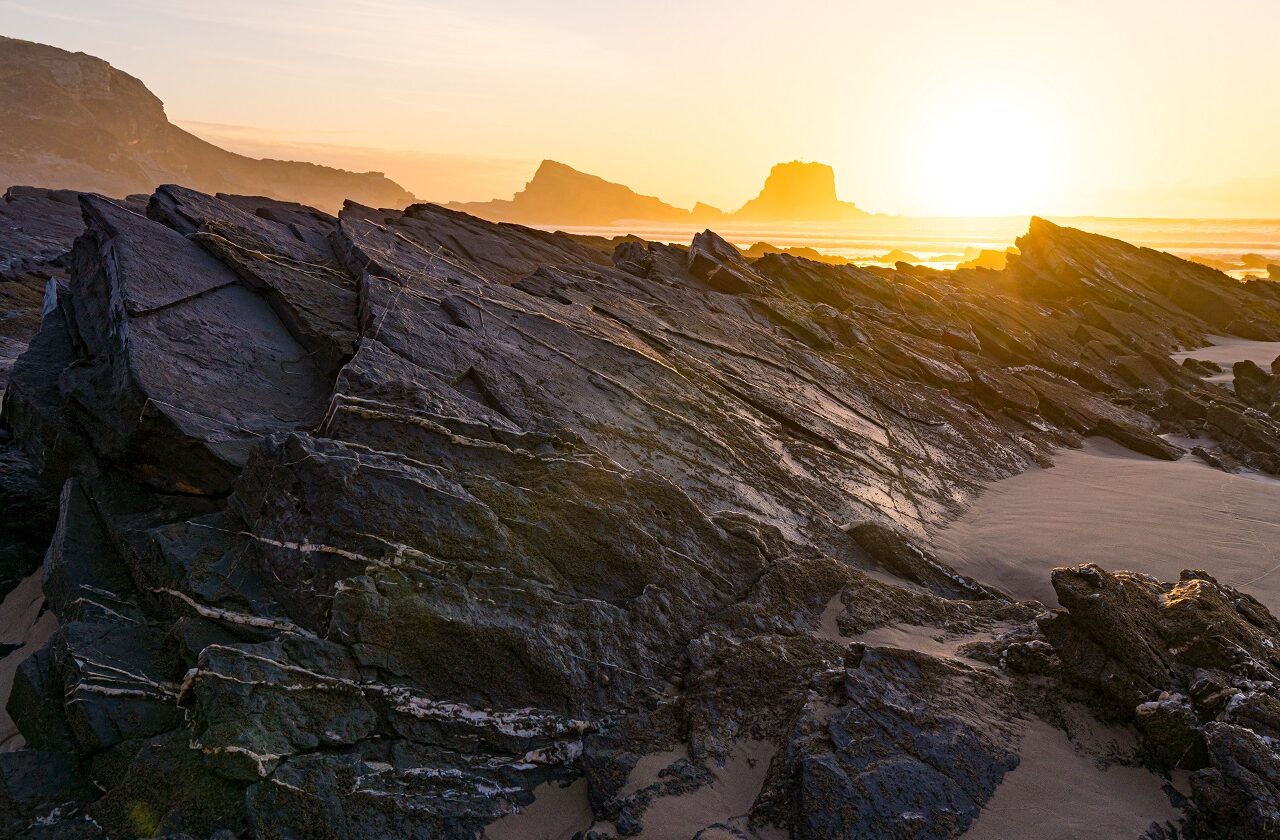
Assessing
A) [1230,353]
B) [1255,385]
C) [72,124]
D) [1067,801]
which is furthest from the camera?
[72,124]

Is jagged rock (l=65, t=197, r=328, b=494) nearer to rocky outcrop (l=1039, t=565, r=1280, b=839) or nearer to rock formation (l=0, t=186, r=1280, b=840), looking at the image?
rock formation (l=0, t=186, r=1280, b=840)

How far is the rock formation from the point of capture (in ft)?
21.5

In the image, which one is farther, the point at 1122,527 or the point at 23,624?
the point at 1122,527

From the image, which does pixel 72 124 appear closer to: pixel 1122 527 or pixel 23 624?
pixel 23 624

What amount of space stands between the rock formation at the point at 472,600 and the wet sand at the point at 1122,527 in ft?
3.91

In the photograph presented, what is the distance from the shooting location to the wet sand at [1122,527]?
1183cm

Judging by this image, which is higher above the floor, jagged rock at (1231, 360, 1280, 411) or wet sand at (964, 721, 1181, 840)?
jagged rock at (1231, 360, 1280, 411)

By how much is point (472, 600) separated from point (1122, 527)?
12.3 metres

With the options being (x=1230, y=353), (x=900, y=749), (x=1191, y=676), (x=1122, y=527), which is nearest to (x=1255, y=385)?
(x=1230, y=353)

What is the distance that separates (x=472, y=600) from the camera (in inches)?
297

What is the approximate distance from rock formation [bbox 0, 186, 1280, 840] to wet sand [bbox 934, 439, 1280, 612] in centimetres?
119

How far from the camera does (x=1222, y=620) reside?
7980mm

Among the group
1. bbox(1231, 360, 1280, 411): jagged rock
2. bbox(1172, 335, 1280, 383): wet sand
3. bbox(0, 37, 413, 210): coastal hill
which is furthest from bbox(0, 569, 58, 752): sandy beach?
bbox(0, 37, 413, 210): coastal hill

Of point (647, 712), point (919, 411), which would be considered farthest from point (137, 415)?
point (919, 411)
